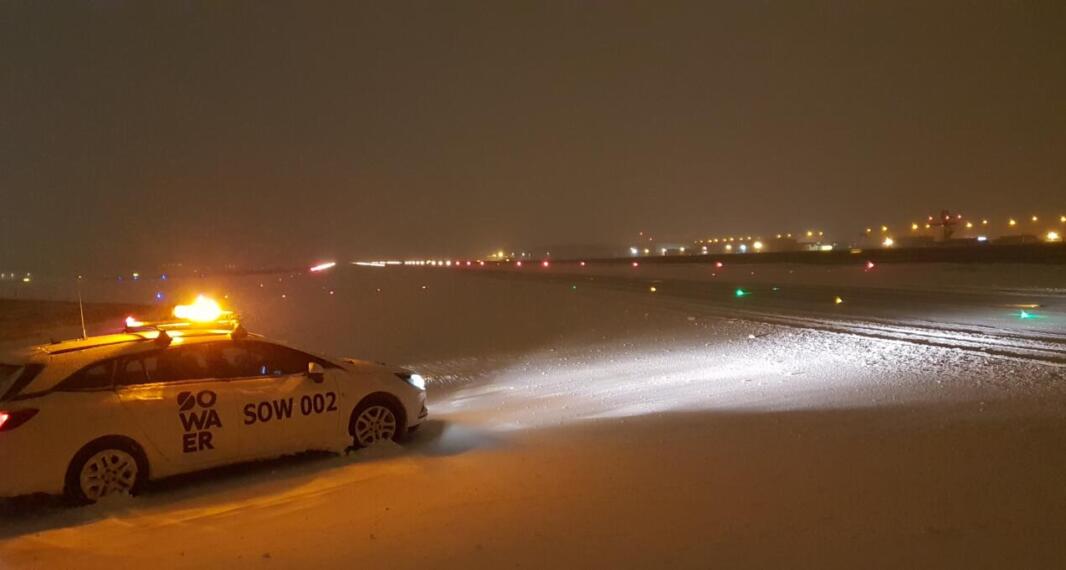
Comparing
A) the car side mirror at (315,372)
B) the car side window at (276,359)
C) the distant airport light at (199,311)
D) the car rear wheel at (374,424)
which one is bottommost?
the car rear wheel at (374,424)

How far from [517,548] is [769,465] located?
245 centimetres

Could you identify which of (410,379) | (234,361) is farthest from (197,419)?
(410,379)

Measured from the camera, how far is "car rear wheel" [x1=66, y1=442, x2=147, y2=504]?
7.07m

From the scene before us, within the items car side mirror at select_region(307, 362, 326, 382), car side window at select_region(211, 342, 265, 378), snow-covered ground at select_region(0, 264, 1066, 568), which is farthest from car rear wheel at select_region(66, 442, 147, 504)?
car side mirror at select_region(307, 362, 326, 382)

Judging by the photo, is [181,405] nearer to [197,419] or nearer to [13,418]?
[197,419]

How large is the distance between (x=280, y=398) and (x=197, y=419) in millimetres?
795

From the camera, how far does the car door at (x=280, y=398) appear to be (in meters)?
8.04

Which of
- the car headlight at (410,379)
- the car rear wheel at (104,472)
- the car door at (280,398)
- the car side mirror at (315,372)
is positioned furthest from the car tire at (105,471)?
the car headlight at (410,379)

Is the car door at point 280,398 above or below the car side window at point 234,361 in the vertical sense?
below

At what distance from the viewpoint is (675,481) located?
650cm

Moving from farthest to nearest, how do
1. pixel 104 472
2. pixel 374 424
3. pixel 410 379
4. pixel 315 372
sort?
pixel 410 379, pixel 374 424, pixel 315 372, pixel 104 472

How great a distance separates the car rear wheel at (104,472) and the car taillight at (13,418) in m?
0.50

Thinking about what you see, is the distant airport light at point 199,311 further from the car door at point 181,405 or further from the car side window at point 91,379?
the car side window at point 91,379

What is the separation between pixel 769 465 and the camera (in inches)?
265
